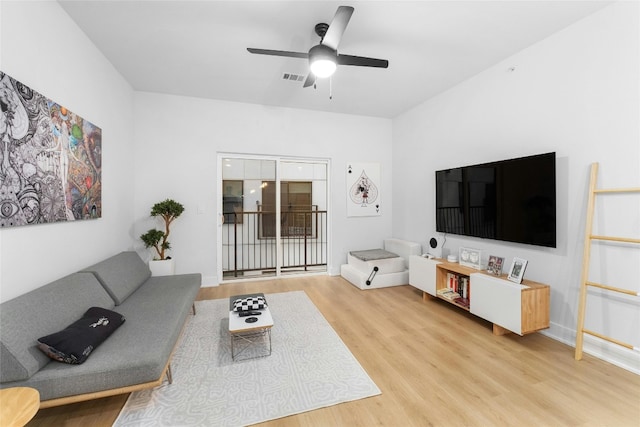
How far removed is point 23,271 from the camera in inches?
71.1

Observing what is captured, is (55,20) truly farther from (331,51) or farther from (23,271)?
(331,51)

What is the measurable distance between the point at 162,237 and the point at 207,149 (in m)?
1.48

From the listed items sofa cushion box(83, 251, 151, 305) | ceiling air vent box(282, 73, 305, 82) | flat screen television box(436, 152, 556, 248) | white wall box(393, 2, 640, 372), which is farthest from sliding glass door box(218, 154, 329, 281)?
white wall box(393, 2, 640, 372)

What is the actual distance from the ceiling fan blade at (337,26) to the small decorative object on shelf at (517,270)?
A: 2.65m

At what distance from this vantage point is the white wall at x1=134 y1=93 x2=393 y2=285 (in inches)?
155

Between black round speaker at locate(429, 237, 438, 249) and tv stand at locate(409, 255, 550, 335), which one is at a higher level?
black round speaker at locate(429, 237, 438, 249)

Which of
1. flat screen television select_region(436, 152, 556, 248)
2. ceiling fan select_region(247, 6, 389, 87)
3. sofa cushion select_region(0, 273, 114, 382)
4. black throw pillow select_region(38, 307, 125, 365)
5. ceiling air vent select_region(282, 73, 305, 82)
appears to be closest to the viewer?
sofa cushion select_region(0, 273, 114, 382)

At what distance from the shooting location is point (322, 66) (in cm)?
231

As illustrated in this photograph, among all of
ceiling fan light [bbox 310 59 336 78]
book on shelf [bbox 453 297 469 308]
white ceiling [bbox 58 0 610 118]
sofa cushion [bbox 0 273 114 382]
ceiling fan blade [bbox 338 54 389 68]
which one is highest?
white ceiling [bbox 58 0 610 118]

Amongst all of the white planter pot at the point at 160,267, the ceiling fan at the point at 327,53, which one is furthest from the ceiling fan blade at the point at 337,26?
the white planter pot at the point at 160,267

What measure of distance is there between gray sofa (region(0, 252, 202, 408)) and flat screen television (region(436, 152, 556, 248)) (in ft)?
11.0

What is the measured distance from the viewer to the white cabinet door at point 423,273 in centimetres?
346

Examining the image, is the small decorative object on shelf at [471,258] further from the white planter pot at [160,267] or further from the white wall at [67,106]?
the white wall at [67,106]

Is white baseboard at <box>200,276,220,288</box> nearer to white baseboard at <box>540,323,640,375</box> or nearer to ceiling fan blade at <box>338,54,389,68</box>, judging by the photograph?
ceiling fan blade at <box>338,54,389,68</box>
